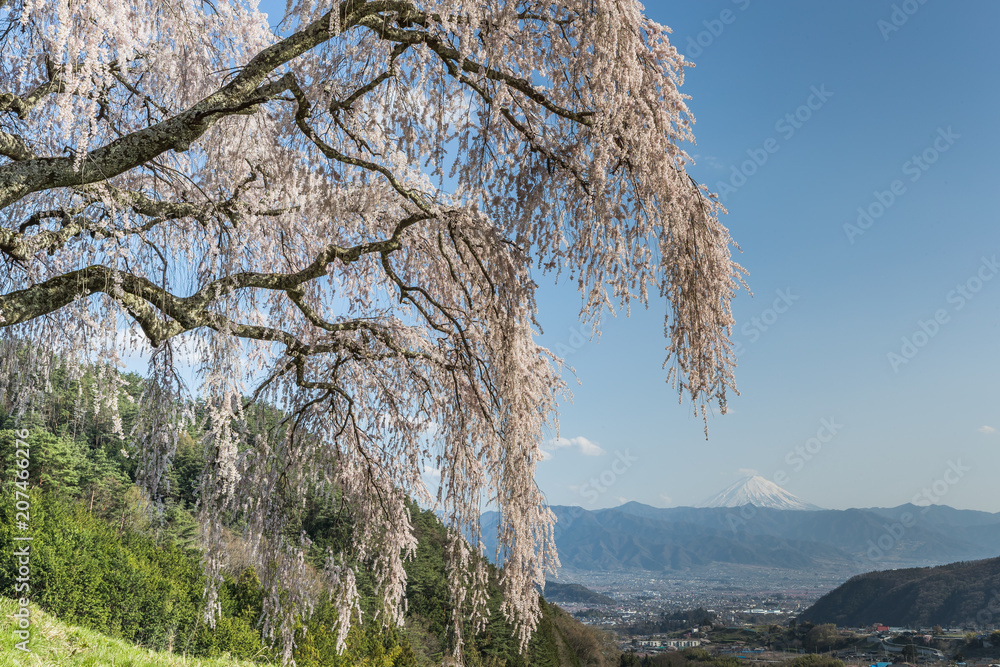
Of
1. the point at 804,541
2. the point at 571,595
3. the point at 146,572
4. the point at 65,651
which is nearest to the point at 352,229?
the point at 65,651

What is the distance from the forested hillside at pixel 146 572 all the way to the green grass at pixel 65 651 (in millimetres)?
1182

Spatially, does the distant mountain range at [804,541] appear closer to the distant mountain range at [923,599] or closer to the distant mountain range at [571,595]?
the distant mountain range at [571,595]

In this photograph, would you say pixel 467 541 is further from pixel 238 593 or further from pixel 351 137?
pixel 238 593

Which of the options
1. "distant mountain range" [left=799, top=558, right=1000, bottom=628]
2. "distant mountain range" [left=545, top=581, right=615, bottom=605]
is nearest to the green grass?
"distant mountain range" [left=545, top=581, right=615, bottom=605]

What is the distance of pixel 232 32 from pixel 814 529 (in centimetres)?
21046

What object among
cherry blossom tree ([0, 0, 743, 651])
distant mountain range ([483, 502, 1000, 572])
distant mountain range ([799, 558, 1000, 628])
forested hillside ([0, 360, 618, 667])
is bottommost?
distant mountain range ([483, 502, 1000, 572])

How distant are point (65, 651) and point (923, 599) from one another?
7805cm

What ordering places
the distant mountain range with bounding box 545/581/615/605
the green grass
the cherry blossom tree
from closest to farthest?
the cherry blossom tree, the green grass, the distant mountain range with bounding box 545/581/615/605

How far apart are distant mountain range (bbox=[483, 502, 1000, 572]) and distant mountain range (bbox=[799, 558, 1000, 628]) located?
86.9 metres

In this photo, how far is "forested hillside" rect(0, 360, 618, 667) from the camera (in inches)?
317

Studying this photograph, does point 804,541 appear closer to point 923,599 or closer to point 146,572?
point 923,599

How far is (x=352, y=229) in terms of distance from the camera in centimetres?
509

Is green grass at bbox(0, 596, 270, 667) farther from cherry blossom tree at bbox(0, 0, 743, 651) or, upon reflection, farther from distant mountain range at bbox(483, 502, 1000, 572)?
distant mountain range at bbox(483, 502, 1000, 572)

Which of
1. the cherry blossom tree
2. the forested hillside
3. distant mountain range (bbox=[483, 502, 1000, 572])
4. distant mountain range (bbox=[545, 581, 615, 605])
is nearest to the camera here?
the cherry blossom tree
